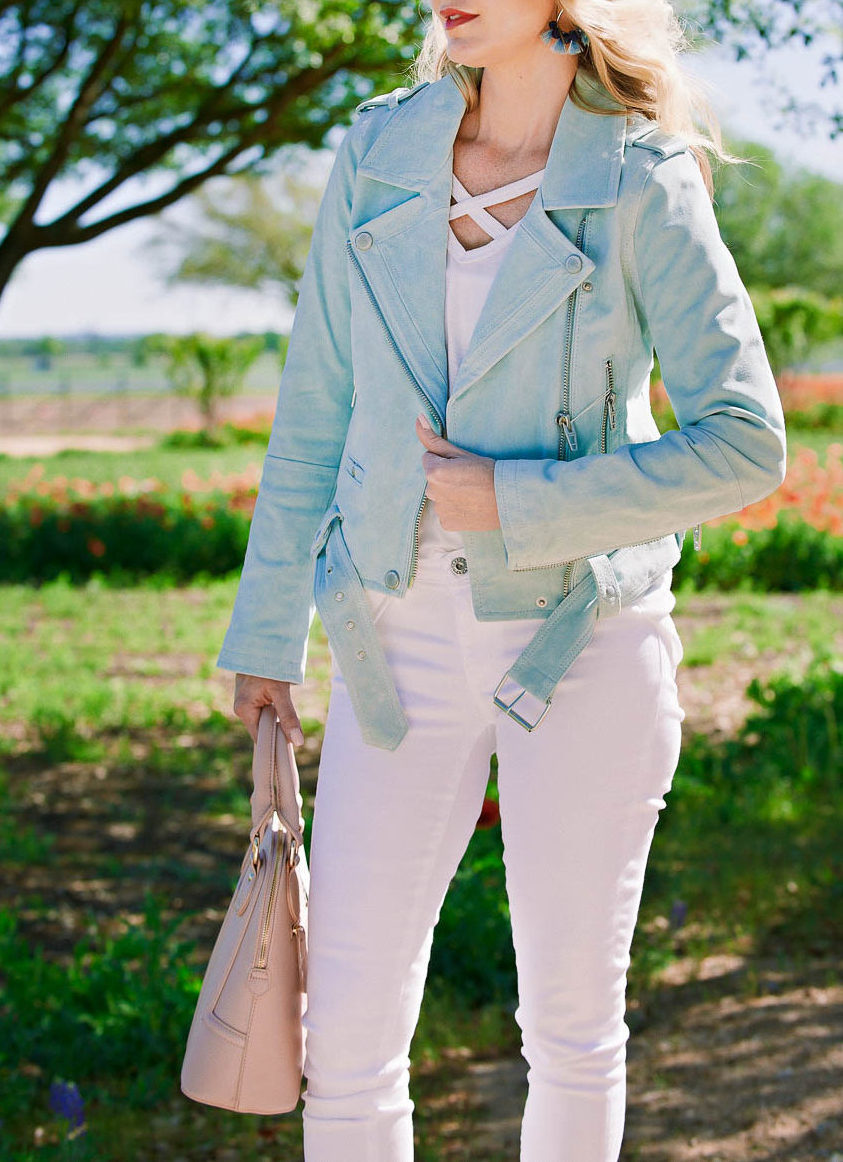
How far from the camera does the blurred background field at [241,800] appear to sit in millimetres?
2885

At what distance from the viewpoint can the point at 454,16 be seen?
1.67 m

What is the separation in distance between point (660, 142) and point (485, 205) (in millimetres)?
232

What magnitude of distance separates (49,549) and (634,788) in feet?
27.7

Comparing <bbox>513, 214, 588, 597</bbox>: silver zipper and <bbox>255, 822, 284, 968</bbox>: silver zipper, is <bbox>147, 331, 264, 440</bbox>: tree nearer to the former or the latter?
<bbox>255, 822, 284, 968</bbox>: silver zipper

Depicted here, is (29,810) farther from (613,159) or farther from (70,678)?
(613,159)

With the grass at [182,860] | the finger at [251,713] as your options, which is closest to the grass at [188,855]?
the grass at [182,860]

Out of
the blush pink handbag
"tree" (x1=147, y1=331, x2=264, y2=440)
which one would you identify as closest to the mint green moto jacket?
the blush pink handbag

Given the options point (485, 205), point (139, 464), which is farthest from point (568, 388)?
point (139, 464)

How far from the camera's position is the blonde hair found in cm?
167

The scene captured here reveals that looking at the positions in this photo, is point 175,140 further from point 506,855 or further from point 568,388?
point 506,855

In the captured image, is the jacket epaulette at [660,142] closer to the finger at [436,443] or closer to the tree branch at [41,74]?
the finger at [436,443]

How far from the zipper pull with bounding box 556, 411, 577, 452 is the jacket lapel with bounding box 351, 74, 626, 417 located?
0.35 feet

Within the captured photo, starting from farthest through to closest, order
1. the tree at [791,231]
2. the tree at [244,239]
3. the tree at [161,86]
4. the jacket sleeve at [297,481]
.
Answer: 1. the tree at [791,231]
2. the tree at [244,239]
3. the tree at [161,86]
4. the jacket sleeve at [297,481]

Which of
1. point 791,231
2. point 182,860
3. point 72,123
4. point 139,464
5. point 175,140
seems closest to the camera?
point 182,860
